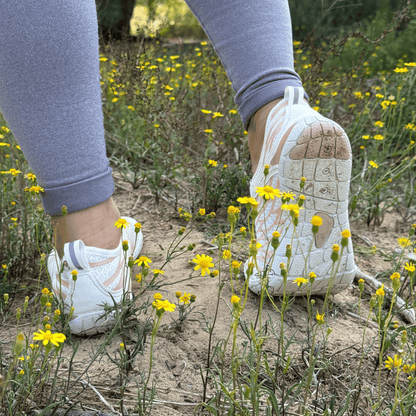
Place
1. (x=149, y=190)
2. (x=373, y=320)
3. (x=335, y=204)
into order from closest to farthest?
(x=335, y=204) < (x=373, y=320) < (x=149, y=190)

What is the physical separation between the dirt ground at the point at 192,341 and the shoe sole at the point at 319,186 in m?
0.15

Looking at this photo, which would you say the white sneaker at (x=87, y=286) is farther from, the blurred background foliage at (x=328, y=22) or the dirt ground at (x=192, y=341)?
the blurred background foliage at (x=328, y=22)

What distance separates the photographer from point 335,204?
1401mm

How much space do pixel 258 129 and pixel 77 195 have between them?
64cm

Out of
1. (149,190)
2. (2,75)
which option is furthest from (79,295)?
(149,190)

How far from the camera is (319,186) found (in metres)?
1.38

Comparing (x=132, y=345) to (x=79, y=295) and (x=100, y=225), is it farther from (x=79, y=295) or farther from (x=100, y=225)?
(x=100, y=225)

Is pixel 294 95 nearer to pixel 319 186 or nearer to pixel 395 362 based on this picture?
pixel 319 186

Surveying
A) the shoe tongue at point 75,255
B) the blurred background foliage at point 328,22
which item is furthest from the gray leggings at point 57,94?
the blurred background foliage at point 328,22

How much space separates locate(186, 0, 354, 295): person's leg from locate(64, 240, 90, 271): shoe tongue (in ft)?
1.68

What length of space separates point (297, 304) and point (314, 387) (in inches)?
16.3

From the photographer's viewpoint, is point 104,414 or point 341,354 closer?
point 104,414

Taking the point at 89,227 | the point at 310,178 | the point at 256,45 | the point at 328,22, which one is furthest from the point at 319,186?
the point at 328,22

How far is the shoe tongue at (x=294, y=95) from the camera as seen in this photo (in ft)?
4.75
